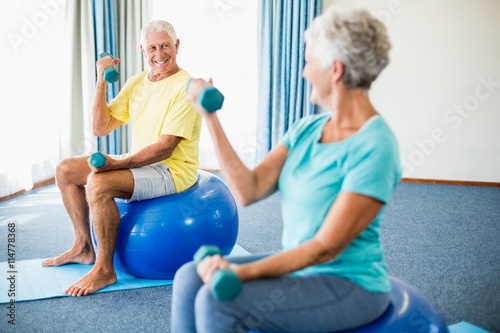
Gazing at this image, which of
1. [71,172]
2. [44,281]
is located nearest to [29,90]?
[71,172]

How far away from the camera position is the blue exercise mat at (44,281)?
2.18 metres

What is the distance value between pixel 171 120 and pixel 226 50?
2.43m

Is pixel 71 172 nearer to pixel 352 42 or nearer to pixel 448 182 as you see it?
pixel 352 42

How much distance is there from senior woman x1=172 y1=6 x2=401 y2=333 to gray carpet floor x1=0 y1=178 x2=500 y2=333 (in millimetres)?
873

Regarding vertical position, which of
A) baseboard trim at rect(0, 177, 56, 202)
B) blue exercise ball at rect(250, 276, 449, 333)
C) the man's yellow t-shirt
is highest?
the man's yellow t-shirt

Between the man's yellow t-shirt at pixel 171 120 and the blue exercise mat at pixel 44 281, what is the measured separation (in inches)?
17.6

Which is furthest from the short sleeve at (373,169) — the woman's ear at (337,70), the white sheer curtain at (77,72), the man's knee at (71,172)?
the white sheer curtain at (77,72)

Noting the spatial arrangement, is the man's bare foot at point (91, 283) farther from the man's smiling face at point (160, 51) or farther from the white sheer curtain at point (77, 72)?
the white sheer curtain at point (77, 72)

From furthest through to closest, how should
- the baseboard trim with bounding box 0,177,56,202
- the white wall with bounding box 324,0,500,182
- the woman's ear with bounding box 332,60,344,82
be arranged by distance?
the white wall with bounding box 324,0,500,182 → the baseboard trim with bounding box 0,177,56,202 → the woman's ear with bounding box 332,60,344,82

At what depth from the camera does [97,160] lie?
2.13 meters

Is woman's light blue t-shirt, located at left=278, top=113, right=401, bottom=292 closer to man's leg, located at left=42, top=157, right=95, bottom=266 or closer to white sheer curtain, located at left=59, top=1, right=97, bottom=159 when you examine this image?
man's leg, located at left=42, top=157, right=95, bottom=266

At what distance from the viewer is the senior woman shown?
115cm

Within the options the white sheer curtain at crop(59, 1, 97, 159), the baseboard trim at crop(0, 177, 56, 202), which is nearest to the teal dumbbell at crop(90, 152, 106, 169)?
the baseboard trim at crop(0, 177, 56, 202)

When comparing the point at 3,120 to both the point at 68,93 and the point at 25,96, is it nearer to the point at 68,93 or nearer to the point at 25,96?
the point at 25,96
